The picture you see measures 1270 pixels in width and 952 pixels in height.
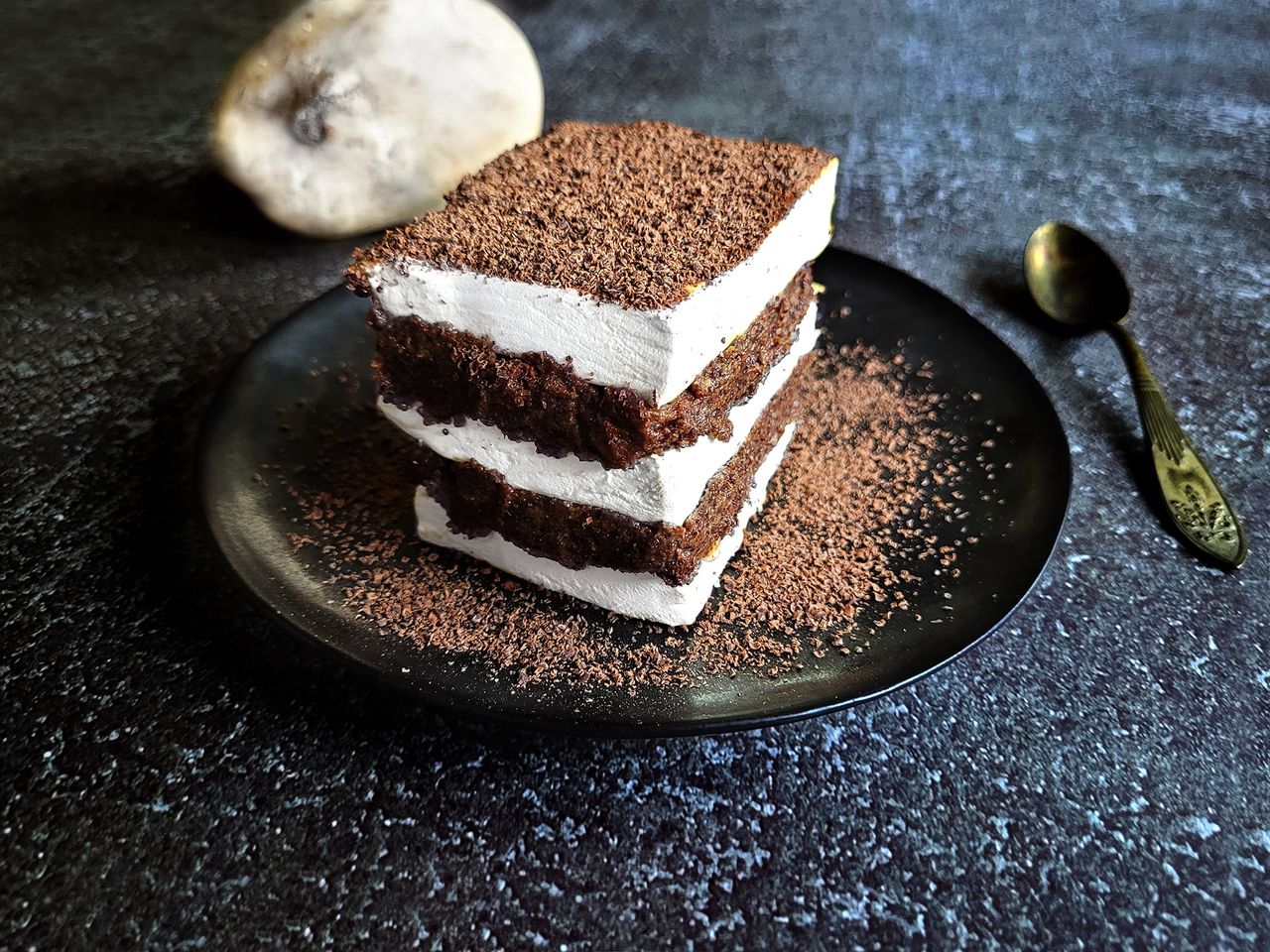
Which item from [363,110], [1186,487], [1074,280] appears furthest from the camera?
[363,110]

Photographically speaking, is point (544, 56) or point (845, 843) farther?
point (544, 56)

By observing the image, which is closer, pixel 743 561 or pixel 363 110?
pixel 743 561

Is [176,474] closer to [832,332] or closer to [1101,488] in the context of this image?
[832,332]

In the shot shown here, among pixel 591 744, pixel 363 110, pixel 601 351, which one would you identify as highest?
pixel 601 351

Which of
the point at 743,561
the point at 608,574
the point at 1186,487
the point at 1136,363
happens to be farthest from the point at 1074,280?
the point at 608,574

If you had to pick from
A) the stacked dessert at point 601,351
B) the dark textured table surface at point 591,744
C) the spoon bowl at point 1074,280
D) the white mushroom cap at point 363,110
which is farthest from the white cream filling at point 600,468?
the white mushroom cap at point 363,110

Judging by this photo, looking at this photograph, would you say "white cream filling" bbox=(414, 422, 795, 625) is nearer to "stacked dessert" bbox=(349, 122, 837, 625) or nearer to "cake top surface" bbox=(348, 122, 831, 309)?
"stacked dessert" bbox=(349, 122, 837, 625)

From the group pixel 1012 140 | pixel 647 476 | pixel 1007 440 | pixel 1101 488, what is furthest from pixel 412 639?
pixel 1012 140

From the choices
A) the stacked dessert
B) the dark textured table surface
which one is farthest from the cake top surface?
the dark textured table surface

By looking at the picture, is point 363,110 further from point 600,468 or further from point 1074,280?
point 1074,280
